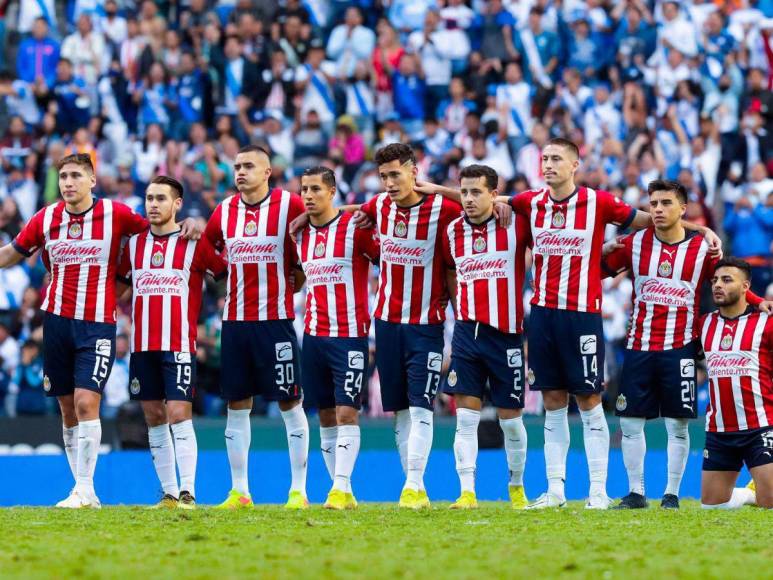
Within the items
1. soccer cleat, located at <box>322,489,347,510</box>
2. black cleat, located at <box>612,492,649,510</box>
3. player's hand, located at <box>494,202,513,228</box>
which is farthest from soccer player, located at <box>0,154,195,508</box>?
black cleat, located at <box>612,492,649,510</box>

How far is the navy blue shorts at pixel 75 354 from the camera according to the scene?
11.8m

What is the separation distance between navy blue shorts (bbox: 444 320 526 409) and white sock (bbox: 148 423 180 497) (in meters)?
2.37

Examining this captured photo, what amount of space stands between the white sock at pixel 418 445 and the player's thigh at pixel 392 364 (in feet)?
1.04

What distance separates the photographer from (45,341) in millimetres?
12023

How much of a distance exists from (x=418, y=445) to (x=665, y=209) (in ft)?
9.39

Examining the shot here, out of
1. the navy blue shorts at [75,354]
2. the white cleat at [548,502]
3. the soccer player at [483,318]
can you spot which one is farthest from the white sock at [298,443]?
the white cleat at [548,502]

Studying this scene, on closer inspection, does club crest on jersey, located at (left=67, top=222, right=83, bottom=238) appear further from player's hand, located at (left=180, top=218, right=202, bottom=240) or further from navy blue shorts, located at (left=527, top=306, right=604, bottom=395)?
navy blue shorts, located at (left=527, top=306, right=604, bottom=395)

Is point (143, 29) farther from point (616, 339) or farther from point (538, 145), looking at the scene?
point (616, 339)

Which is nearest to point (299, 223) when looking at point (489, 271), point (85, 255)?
point (489, 271)

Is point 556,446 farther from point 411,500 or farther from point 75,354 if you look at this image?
point 75,354

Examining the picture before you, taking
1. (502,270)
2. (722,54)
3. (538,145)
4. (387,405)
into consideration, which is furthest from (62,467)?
(722,54)

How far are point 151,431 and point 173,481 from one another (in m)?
0.46

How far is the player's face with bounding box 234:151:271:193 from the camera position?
39.4 feet

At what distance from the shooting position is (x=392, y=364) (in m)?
11.8
